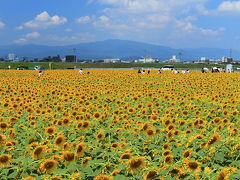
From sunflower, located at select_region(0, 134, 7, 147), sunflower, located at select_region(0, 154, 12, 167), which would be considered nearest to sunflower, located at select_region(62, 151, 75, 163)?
sunflower, located at select_region(0, 154, 12, 167)

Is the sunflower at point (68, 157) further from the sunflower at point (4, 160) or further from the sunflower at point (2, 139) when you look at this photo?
the sunflower at point (2, 139)

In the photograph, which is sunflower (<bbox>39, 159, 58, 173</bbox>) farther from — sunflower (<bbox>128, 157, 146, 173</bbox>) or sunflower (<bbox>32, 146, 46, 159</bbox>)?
sunflower (<bbox>128, 157, 146, 173</bbox>)

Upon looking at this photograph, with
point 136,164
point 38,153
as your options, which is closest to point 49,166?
point 38,153

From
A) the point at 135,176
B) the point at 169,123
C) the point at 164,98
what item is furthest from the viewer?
the point at 164,98

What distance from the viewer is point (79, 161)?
387 cm

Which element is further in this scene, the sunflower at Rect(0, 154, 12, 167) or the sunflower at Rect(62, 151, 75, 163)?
the sunflower at Rect(62, 151, 75, 163)

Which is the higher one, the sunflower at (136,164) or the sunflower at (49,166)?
the sunflower at (136,164)

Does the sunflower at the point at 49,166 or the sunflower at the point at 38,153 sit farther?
the sunflower at the point at 38,153

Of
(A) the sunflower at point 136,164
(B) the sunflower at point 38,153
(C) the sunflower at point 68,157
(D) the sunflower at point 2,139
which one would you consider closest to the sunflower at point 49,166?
(C) the sunflower at point 68,157

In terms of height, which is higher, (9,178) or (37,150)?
(37,150)

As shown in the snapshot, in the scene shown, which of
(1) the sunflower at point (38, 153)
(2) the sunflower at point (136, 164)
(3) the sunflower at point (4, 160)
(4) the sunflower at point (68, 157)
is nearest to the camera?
(2) the sunflower at point (136, 164)

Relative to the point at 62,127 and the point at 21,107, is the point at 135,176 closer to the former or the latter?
the point at 62,127

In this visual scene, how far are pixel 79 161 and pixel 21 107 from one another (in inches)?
174

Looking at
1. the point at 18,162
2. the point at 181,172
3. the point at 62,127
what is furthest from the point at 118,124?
the point at 181,172
